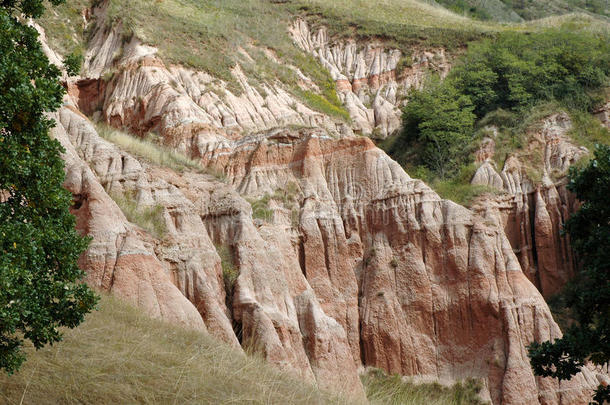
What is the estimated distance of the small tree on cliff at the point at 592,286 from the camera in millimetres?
11289

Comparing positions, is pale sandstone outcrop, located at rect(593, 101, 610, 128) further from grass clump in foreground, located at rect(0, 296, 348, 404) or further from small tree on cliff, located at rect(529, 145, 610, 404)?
grass clump in foreground, located at rect(0, 296, 348, 404)

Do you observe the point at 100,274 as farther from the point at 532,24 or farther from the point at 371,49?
the point at 532,24

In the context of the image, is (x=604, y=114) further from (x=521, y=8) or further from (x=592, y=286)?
(x=521, y=8)

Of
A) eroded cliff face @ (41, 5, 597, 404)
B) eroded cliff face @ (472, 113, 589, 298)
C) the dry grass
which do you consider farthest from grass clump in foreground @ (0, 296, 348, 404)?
eroded cliff face @ (472, 113, 589, 298)

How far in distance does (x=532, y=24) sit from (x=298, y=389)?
59.2 m

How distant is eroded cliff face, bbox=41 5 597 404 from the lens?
17.9 meters

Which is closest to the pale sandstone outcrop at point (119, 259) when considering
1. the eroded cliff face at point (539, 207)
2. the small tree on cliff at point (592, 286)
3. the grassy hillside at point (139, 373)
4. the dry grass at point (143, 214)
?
the dry grass at point (143, 214)

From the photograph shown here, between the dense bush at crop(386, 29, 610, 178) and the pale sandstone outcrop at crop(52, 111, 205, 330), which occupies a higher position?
the dense bush at crop(386, 29, 610, 178)

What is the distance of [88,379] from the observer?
8.83 metres

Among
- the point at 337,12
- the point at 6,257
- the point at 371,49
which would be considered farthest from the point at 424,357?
the point at 337,12

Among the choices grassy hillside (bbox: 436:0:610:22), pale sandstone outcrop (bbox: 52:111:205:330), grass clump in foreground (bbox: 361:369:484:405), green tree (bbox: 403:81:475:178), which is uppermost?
grassy hillside (bbox: 436:0:610:22)

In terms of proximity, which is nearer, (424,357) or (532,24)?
(424,357)

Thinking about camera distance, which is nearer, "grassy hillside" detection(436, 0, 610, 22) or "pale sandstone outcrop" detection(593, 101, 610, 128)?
"pale sandstone outcrop" detection(593, 101, 610, 128)

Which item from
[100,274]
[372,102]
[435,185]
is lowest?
[100,274]
